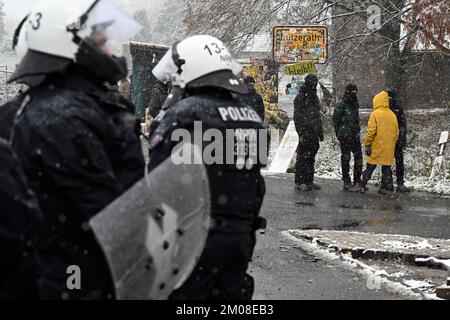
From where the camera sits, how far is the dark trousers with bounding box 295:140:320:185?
43.7 feet

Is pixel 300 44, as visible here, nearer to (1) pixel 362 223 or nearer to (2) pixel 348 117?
(2) pixel 348 117

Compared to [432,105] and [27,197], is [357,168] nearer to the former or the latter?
[27,197]

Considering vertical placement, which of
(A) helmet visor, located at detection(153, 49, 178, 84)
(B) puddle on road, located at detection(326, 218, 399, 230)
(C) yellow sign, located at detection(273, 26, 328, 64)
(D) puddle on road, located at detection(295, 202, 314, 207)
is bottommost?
(B) puddle on road, located at detection(326, 218, 399, 230)

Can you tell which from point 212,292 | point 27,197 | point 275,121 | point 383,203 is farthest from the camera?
point 275,121

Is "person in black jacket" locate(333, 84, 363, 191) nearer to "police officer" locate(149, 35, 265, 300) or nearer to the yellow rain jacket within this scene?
the yellow rain jacket

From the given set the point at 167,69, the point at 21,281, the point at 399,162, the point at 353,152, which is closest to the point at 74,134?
the point at 21,281

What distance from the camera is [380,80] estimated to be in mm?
28797

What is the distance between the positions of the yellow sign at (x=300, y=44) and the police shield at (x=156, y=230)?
513 inches

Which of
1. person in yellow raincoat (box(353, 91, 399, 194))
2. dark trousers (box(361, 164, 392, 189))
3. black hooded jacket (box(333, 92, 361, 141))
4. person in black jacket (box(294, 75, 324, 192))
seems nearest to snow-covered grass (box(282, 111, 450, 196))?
dark trousers (box(361, 164, 392, 189))

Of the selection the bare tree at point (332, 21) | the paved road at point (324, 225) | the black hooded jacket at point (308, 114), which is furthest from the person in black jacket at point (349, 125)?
the bare tree at point (332, 21)

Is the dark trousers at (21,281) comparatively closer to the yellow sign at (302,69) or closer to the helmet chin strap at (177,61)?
the helmet chin strap at (177,61)

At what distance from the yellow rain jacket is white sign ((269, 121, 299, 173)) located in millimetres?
3658

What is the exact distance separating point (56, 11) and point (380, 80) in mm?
26420
